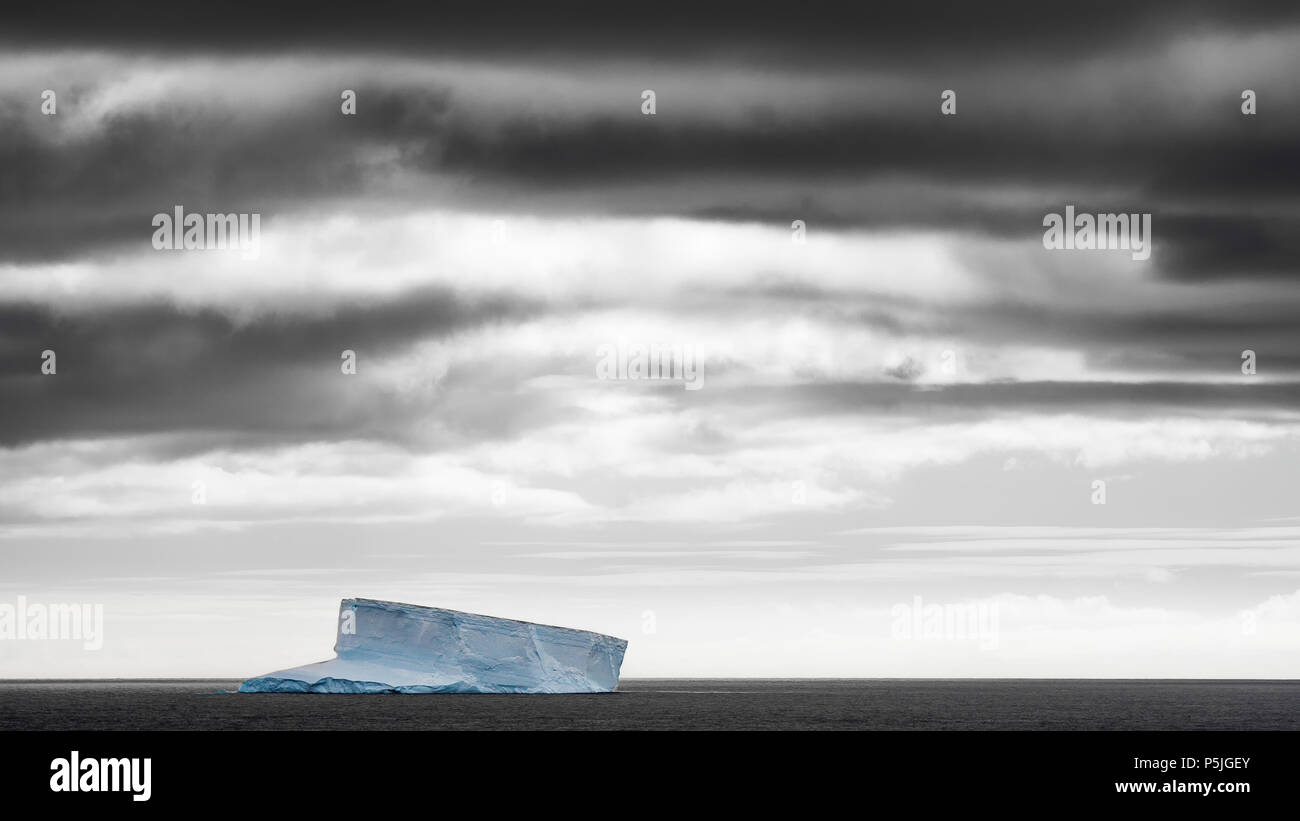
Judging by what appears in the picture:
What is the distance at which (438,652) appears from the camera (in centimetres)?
8825

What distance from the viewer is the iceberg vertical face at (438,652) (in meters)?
86.9

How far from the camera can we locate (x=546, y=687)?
3629 inches

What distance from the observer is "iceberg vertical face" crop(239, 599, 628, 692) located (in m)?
86.9
